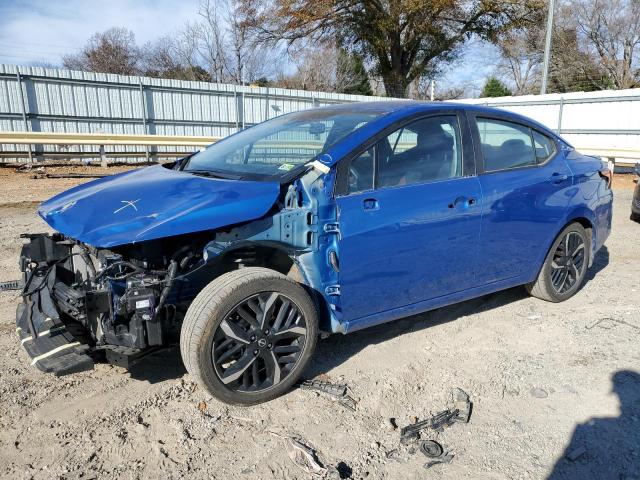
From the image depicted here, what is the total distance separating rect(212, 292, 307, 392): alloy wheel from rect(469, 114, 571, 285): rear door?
1555mm

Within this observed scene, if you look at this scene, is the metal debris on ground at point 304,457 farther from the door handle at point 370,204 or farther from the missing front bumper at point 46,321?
the door handle at point 370,204

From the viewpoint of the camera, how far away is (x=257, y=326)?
297 cm

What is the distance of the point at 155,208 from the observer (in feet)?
9.45

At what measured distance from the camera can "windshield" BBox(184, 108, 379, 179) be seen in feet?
11.3

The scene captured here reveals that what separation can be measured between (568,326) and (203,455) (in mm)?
3098

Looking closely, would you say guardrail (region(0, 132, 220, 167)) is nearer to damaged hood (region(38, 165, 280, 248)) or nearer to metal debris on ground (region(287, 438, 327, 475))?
damaged hood (region(38, 165, 280, 248))

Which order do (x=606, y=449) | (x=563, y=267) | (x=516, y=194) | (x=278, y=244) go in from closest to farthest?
(x=606, y=449) → (x=278, y=244) → (x=516, y=194) → (x=563, y=267)

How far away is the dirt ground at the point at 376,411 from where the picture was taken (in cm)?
260

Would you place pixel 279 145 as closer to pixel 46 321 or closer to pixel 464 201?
pixel 464 201

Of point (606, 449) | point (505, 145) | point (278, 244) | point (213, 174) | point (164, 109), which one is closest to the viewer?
point (606, 449)

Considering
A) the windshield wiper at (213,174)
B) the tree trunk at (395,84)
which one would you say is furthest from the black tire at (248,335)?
the tree trunk at (395,84)

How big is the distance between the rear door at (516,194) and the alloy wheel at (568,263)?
0.29 m

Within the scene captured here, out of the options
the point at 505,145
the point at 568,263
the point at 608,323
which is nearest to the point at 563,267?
the point at 568,263

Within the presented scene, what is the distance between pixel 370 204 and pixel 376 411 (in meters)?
1.21
